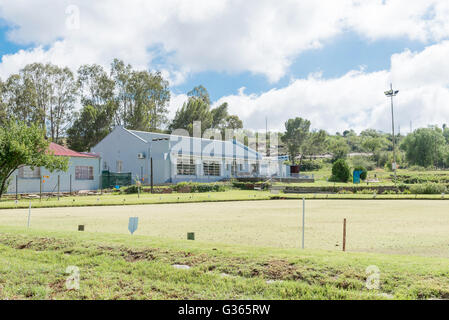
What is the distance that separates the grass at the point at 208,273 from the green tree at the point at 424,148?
77.8 metres

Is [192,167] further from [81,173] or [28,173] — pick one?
[28,173]

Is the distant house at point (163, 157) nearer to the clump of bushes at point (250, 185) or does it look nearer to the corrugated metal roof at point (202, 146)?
the corrugated metal roof at point (202, 146)

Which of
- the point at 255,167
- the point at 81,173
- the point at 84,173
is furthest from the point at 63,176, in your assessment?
the point at 255,167

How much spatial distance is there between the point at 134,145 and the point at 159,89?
19661mm

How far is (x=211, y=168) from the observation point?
50.7 m

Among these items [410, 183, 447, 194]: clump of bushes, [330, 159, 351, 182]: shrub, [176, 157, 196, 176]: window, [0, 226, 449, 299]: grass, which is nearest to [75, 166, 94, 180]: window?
[176, 157, 196, 176]: window

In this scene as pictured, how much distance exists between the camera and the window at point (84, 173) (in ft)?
123

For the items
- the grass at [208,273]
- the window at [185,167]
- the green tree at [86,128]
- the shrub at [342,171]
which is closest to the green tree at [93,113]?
the green tree at [86,128]

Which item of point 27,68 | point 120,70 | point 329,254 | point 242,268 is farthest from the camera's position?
point 120,70

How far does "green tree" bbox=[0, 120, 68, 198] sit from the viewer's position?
1434cm

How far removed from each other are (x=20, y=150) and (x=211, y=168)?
120 ft

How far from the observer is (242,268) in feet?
19.0

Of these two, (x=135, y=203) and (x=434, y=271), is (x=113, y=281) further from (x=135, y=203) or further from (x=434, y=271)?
(x=135, y=203)
